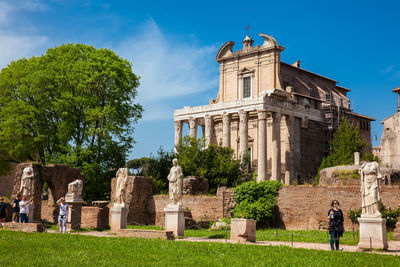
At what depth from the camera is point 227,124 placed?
49438mm

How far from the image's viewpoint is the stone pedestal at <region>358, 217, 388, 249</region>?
1548cm

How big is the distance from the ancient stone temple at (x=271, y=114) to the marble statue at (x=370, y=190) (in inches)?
1133

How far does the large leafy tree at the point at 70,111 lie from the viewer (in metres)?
35.0

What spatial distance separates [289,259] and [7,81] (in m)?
30.4

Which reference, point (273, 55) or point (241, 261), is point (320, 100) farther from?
point (241, 261)

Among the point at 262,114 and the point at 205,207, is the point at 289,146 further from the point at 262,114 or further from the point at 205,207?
the point at 205,207

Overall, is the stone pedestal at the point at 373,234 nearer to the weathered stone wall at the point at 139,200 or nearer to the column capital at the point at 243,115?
the weathered stone wall at the point at 139,200

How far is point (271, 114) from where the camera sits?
159 ft

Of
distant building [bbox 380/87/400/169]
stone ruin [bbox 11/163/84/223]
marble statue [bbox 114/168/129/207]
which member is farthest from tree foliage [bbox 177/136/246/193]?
marble statue [bbox 114/168/129/207]

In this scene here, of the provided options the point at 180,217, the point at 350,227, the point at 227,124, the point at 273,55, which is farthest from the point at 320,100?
the point at 180,217

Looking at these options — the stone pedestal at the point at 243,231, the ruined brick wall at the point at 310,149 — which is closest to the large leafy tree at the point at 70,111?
the stone pedestal at the point at 243,231

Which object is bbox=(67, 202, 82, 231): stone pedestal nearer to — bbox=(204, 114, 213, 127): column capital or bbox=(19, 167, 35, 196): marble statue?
bbox=(19, 167, 35, 196): marble statue

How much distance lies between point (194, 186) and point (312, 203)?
8774mm

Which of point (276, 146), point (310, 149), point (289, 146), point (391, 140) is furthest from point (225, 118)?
point (391, 140)
